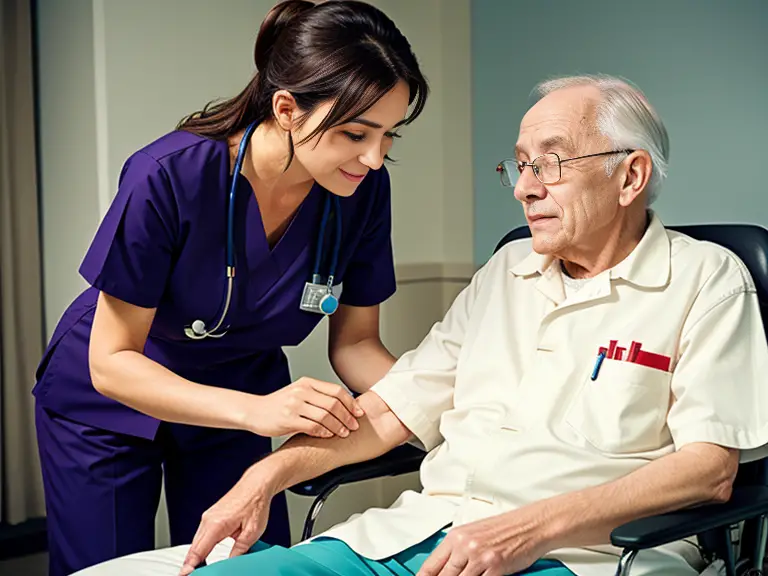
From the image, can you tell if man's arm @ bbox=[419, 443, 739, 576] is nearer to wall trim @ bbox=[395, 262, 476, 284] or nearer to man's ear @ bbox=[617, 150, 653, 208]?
man's ear @ bbox=[617, 150, 653, 208]

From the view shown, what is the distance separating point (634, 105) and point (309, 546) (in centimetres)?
94

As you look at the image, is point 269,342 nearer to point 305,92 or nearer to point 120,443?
point 120,443

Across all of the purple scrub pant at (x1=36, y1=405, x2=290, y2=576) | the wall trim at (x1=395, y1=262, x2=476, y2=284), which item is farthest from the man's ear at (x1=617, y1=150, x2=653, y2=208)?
the wall trim at (x1=395, y1=262, x2=476, y2=284)

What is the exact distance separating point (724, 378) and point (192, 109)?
69.6 inches

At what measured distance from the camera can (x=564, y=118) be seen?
165 cm

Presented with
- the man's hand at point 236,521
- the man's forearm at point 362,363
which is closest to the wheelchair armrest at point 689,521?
the man's hand at point 236,521

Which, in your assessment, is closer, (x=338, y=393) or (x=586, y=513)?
(x=586, y=513)

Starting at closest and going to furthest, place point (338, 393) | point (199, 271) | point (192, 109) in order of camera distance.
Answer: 1. point (338, 393)
2. point (199, 271)
3. point (192, 109)

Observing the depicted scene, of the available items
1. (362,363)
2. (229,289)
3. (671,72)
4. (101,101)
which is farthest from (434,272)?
(229,289)

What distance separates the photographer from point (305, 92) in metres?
1.63

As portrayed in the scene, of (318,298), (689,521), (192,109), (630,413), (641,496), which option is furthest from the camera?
(192,109)

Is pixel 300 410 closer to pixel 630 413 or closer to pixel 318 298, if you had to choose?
pixel 318 298

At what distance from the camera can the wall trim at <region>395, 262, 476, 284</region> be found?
3309 millimetres

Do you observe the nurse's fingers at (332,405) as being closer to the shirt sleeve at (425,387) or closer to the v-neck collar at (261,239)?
the shirt sleeve at (425,387)
